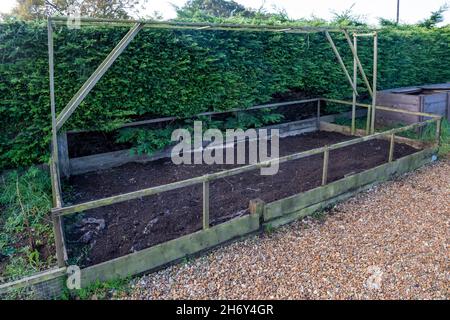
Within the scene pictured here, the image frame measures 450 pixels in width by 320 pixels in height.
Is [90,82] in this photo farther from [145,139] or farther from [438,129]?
[438,129]

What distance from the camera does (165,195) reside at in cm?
457

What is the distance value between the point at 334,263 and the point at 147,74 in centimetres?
380

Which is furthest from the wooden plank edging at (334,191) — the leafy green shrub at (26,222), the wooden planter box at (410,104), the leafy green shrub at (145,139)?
the leafy green shrub at (145,139)

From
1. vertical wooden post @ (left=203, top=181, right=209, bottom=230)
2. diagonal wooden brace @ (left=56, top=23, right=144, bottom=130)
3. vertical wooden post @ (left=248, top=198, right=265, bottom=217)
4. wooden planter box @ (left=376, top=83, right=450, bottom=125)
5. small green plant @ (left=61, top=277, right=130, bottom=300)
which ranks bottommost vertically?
small green plant @ (left=61, top=277, right=130, bottom=300)

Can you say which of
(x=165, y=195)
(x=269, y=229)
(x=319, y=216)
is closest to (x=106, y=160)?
(x=165, y=195)

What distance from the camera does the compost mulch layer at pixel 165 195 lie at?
3.55m

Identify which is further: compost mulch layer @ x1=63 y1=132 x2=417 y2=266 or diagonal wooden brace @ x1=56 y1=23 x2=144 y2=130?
diagonal wooden brace @ x1=56 y1=23 x2=144 y2=130

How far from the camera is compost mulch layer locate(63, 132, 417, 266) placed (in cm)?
355

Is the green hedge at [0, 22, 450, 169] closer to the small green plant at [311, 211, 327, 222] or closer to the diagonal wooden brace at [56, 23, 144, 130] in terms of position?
the diagonal wooden brace at [56, 23, 144, 130]

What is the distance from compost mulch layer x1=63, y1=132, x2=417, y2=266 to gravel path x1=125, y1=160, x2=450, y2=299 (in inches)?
18.7

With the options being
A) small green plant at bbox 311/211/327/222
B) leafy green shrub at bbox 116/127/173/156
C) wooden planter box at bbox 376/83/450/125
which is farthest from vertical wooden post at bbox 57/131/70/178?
wooden planter box at bbox 376/83/450/125

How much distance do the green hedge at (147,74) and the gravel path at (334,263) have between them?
9.51 feet
